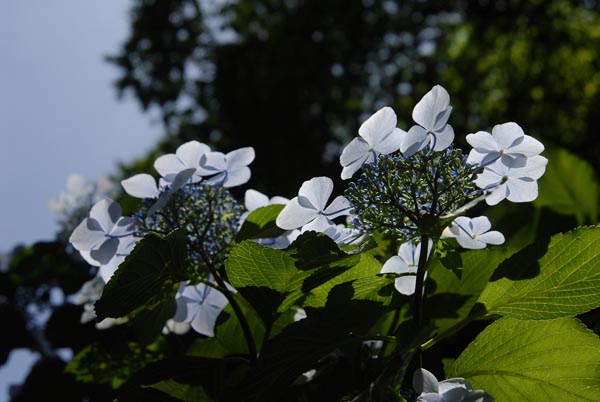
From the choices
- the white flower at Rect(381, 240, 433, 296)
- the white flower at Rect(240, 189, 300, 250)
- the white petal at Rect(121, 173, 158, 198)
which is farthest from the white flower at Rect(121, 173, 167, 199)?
the white flower at Rect(381, 240, 433, 296)

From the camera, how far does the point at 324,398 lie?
2.48 ft

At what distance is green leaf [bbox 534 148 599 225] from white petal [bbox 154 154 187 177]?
0.75m

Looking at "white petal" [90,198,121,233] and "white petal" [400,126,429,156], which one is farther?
"white petal" [90,198,121,233]

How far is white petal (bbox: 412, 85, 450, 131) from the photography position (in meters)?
0.69

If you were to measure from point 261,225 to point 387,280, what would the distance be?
20 cm

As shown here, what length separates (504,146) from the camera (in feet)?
2.35

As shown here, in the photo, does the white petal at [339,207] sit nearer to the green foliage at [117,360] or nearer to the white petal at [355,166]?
the white petal at [355,166]

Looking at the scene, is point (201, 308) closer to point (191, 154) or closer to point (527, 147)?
point (191, 154)

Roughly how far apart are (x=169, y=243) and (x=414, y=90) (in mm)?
12403

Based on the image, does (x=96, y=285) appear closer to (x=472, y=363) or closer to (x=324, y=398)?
(x=324, y=398)

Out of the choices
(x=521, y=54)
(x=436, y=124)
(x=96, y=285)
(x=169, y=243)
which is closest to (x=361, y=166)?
(x=436, y=124)

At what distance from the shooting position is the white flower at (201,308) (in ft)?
2.99

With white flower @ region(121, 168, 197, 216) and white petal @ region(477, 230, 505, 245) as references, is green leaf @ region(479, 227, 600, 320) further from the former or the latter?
white flower @ region(121, 168, 197, 216)

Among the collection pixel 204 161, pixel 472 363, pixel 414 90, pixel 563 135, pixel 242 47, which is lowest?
pixel 472 363
